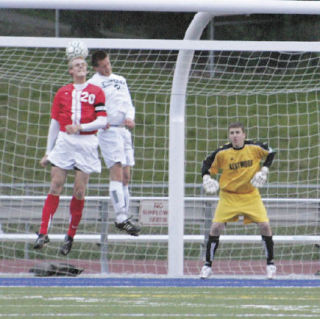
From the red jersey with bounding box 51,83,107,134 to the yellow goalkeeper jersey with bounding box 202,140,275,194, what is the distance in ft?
6.20

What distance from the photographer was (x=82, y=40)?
31.0 ft

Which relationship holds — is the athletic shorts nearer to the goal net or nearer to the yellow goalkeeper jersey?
the yellow goalkeeper jersey

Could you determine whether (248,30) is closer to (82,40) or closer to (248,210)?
(248,210)

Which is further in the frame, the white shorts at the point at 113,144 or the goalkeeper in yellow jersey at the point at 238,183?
the goalkeeper in yellow jersey at the point at 238,183

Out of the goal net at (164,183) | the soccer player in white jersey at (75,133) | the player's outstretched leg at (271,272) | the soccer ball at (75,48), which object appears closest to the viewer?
the soccer ball at (75,48)

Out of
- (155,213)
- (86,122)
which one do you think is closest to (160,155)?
(155,213)

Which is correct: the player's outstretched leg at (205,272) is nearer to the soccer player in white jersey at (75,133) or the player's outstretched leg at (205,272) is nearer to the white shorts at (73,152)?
the soccer player in white jersey at (75,133)

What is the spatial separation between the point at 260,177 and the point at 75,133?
2.14 m

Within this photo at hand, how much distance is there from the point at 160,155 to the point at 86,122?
25.2 feet

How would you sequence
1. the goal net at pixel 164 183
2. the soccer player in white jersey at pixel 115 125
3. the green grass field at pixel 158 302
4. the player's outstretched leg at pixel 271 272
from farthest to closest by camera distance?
the goal net at pixel 164 183 → the player's outstretched leg at pixel 271 272 → the soccer player in white jersey at pixel 115 125 → the green grass field at pixel 158 302

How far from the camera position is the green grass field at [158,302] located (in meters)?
7.42

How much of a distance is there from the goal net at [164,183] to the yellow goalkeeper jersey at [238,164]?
816 mm

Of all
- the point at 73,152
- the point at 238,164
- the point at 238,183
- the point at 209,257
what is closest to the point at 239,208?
the point at 238,183

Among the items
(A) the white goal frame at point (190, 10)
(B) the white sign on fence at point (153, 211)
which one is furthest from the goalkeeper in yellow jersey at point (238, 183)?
(A) the white goal frame at point (190, 10)
